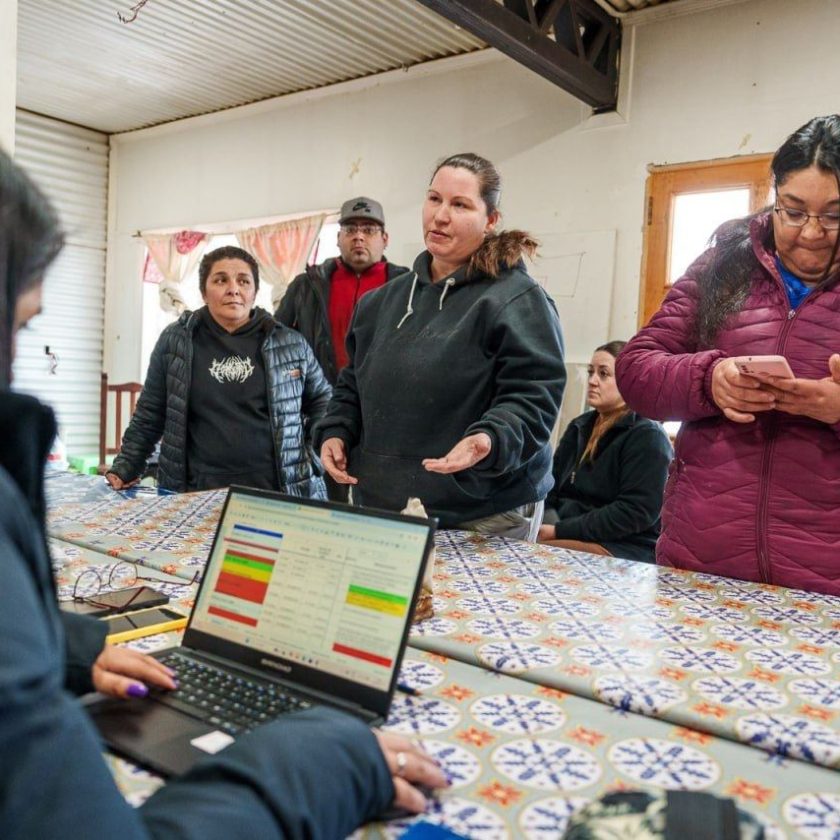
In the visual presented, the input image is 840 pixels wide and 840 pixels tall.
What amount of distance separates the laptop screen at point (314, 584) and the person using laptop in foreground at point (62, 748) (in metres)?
0.18

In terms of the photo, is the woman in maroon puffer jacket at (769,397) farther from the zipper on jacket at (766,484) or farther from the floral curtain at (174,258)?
the floral curtain at (174,258)

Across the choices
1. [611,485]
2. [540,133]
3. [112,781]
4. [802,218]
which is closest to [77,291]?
[540,133]

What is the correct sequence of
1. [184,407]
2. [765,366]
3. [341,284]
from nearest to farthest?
[765,366] → [184,407] → [341,284]

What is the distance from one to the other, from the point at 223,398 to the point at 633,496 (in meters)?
1.43

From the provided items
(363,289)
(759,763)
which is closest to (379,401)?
(759,763)

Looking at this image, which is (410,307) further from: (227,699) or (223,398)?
(227,699)

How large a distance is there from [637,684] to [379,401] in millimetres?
977

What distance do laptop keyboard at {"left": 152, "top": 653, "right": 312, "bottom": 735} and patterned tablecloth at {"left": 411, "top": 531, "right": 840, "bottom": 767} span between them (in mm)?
277

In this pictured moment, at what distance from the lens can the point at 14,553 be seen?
467mm

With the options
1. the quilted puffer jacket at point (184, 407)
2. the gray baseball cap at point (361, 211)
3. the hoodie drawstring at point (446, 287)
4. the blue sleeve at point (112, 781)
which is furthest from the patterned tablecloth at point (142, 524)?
the gray baseball cap at point (361, 211)

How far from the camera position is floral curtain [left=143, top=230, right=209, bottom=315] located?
21.0ft

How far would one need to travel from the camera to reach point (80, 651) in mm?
850

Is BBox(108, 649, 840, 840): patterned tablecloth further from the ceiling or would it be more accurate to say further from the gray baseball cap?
the ceiling

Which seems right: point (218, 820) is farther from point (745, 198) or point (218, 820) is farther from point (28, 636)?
point (745, 198)
